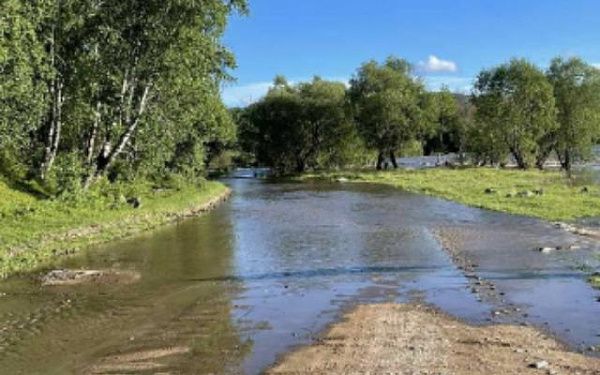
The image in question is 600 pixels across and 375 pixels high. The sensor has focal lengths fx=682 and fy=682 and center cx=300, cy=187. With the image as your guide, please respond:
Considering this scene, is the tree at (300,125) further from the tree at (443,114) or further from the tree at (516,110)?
the tree at (516,110)

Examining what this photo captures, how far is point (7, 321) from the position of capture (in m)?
17.1

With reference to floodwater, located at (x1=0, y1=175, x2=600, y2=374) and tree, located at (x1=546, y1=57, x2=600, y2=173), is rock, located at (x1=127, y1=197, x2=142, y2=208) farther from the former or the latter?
tree, located at (x1=546, y1=57, x2=600, y2=173)

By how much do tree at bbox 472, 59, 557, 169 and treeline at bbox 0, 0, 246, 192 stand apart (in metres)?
58.3

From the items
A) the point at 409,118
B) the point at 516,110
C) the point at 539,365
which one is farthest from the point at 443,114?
the point at 539,365

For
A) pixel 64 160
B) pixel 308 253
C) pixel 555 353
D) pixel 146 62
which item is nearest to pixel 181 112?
pixel 146 62

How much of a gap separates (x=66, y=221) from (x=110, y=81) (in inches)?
497

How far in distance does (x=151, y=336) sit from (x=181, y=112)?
33.4 metres

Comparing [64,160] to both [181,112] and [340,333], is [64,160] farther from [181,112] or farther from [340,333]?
→ [340,333]

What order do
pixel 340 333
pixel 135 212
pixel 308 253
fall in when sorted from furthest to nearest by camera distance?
1. pixel 135 212
2. pixel 308 253
3. pixel 340 333

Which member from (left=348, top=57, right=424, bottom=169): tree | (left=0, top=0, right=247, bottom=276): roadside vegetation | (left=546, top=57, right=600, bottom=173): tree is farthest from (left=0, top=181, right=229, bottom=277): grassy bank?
(left=546, top=57, right=600, bottom=173): tree

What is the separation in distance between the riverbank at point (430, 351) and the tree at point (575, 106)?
85758 millimetres

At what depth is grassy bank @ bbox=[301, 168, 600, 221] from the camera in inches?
1642

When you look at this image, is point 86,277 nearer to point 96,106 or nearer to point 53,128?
point 53,128

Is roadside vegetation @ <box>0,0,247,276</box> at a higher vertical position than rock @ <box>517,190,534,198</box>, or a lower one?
higher
